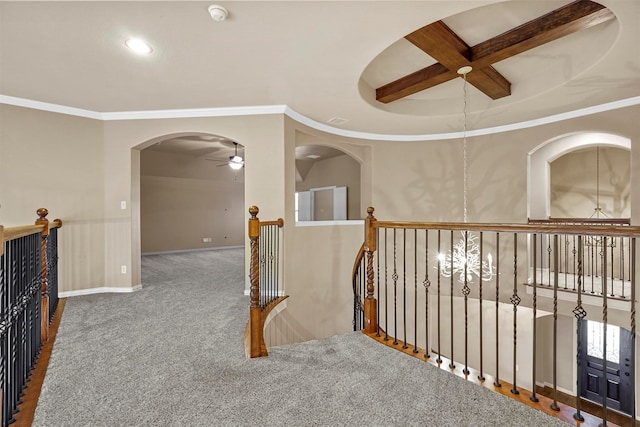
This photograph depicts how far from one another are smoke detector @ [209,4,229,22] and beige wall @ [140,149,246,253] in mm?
7097

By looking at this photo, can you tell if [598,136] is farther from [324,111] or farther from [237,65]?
[237,65]

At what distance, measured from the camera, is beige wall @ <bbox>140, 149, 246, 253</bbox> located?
848 cm

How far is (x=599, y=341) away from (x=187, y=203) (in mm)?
10914

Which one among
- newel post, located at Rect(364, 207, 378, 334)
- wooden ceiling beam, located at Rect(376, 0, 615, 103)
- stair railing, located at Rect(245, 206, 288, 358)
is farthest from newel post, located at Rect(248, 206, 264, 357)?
wooden ceiling beam, located at Rect(376, 0, 615, 103)

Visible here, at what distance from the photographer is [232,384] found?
2074mm

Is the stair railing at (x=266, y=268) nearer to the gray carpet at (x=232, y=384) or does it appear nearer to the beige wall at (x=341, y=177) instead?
the gray carpet at (x=232, y=384)

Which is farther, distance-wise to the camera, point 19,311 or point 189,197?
point 189,197

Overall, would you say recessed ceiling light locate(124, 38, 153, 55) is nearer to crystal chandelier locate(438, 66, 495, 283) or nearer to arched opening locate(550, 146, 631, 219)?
crystal chandelier locate(438, 66, 495, 283)

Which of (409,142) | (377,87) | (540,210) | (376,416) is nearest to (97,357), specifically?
(376,416)

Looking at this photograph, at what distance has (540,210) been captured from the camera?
20.2ft

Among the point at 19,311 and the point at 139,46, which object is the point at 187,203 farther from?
the point at 19,311

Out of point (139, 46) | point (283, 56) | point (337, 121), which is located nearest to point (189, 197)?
point (337, 121)

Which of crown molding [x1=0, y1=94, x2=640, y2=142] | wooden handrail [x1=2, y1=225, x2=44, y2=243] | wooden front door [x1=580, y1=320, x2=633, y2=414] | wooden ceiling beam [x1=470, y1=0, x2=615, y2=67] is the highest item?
wooden ceiling beam [x1=470, y1=0, x2=615, y2=67]

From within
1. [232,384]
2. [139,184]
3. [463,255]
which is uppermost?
[139,184]
